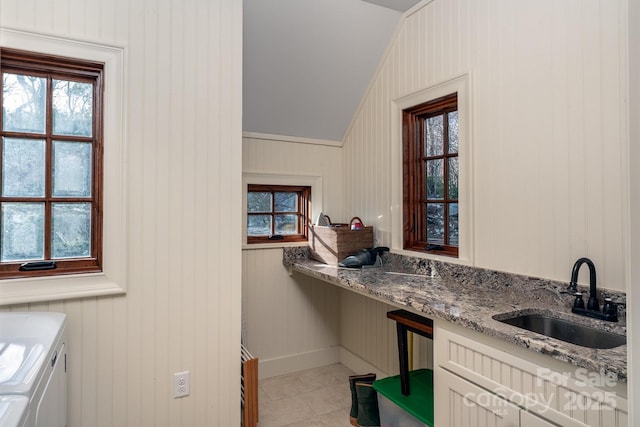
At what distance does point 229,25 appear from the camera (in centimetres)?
196

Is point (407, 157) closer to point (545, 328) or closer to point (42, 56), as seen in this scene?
point (545, 328)

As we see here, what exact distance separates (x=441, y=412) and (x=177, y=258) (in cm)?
144

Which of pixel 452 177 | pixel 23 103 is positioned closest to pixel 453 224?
pixel 452 177

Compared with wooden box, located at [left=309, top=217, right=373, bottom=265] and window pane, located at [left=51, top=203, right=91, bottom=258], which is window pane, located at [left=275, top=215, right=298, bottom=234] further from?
window pane, located at [left=51, top=203, right=91, bottom=258]

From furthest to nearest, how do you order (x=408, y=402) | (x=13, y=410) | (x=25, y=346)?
1. (x=408, y=402)
2. (x=25, y=346)
3. (x=13, y=410)

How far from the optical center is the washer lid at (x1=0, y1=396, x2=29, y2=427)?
2.30ft

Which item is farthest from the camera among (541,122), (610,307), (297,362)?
(297,362)

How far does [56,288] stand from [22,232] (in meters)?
0.30

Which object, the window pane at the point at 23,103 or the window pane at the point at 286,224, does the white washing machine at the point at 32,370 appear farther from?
the window pane at the point at 286,224

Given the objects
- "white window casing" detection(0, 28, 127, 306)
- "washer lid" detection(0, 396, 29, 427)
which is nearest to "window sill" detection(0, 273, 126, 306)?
"white window casing" detection(0, 28, 127, 306)

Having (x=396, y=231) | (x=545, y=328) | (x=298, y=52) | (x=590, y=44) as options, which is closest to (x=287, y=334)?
(x=396, y=231)

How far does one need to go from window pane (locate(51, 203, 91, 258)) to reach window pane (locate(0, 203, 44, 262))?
0.16 ft

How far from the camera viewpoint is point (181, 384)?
1866 mm

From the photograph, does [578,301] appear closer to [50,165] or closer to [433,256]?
[433,256]
